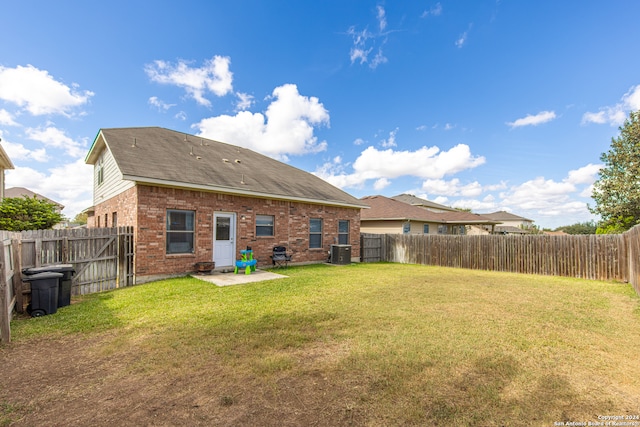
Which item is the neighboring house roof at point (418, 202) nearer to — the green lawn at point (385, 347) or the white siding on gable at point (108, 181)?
the green lawn at point (385, 347)

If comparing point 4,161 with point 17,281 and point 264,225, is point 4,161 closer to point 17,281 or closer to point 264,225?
point 17,281

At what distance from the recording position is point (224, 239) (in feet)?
34.0

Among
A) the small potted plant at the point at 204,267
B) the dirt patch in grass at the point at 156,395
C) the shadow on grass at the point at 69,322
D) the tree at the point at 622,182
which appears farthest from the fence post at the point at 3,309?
the tree at the point at 622,182

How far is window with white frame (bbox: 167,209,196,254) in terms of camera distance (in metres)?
9.08

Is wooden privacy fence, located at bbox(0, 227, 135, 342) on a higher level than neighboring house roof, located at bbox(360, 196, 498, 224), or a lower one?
lower

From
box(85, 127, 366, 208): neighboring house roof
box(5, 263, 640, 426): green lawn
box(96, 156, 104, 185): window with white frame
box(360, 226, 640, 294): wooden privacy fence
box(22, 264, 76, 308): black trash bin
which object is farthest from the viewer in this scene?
box(96, 156, 104, 185): window with white frame

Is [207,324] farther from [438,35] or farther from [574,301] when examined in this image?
[438,35]

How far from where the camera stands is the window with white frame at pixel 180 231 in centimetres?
908

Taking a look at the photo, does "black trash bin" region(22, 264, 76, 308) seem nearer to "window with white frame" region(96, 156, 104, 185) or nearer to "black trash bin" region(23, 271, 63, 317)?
"black trash bin" region(23, 271, 63, 317)

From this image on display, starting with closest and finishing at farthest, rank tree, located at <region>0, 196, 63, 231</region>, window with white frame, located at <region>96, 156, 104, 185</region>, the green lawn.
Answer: the green lawn → tree, located at <region>0, 196, 63, 231</region> → window with white frame, located at <region>96, 156, 104, 185</region>

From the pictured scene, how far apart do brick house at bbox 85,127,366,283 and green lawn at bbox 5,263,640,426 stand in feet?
7.28

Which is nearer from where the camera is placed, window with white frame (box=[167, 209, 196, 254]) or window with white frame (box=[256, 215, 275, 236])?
window with white frame (box=[167, 209, 196, 254])

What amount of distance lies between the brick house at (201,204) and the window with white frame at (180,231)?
0.03 meters

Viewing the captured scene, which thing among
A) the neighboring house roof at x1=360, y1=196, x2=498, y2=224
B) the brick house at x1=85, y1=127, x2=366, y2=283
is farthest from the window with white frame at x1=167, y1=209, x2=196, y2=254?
the neighboring house roof at x1=360, y1=196, x2=498, y2=224
